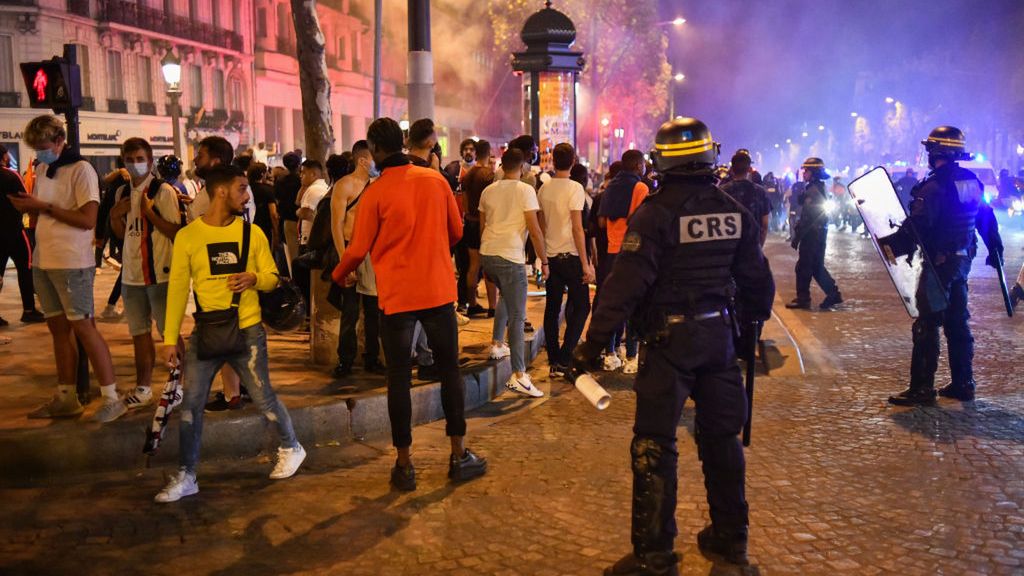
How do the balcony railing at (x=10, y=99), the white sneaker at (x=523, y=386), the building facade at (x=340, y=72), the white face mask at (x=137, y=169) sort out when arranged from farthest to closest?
the building facade at (x=340, y=72), the balcony railing at (x=10, y=99), the white sneaker at (x=523, y=386), the white face mask at (x=137, y=169)

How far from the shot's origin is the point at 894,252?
7.05m

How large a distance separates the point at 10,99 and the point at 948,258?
2890 centimetres

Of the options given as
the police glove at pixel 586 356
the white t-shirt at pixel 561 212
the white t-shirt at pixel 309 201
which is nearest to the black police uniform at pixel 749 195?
the white t-shirt at pixel 561 212

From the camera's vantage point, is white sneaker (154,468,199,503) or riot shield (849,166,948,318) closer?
white sneaker (154,468,199,503)

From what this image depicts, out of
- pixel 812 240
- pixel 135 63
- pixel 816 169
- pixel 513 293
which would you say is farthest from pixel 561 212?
pixel 135 63

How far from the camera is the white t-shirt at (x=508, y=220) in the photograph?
7055mm

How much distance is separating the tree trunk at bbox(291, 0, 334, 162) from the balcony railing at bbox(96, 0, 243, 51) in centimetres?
2154

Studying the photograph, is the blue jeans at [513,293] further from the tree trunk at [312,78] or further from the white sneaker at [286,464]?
the tree trunk at [312,78]

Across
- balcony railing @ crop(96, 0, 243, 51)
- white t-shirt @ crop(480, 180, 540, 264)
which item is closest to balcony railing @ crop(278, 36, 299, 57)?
balcony railing @ crop(96, 0, 243, 51)

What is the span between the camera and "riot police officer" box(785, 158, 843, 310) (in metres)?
11.6

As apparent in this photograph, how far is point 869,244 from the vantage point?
21.8 meters

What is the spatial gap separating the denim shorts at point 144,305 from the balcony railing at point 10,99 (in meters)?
26.3

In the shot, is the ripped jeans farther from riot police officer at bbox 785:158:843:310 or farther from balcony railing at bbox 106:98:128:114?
balcony railing at bbox 106:98:128:114

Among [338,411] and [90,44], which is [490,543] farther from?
[90,44]
